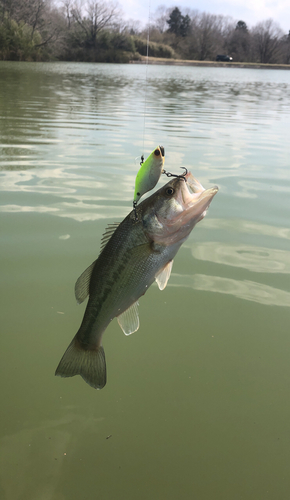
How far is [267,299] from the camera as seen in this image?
12.4ft

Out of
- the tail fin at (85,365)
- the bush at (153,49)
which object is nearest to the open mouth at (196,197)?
the tail fin at (85,365)

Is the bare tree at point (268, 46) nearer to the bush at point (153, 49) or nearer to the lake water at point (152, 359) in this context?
the bush at point (153, 49)

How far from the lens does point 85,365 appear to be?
7.10ft

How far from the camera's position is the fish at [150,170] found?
180 centimetres

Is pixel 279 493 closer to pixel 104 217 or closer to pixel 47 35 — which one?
pixel 104 217

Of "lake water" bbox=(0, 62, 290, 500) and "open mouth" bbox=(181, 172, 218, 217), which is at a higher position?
"open mouth" bbox=(181, 172, 218, 217)

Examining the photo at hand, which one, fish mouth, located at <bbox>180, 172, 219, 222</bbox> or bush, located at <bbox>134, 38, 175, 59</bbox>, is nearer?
fish mouth, located at <bbox>180, 172, 219, 222</bbox>

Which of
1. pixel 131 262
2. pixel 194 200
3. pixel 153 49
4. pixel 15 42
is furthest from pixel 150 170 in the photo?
pixel 153 49

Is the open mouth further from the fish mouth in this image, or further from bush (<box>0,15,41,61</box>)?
bush (<box>0,15,41,61</box>)

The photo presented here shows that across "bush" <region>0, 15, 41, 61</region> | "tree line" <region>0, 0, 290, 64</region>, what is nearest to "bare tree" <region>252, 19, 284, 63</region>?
"tree line" <region>0, 0, 290, 64</region>

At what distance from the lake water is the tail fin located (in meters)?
0.52

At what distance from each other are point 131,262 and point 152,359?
1.27 metres

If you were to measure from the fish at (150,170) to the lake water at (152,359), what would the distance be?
4.98 ft

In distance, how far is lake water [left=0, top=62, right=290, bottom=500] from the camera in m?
2.25
